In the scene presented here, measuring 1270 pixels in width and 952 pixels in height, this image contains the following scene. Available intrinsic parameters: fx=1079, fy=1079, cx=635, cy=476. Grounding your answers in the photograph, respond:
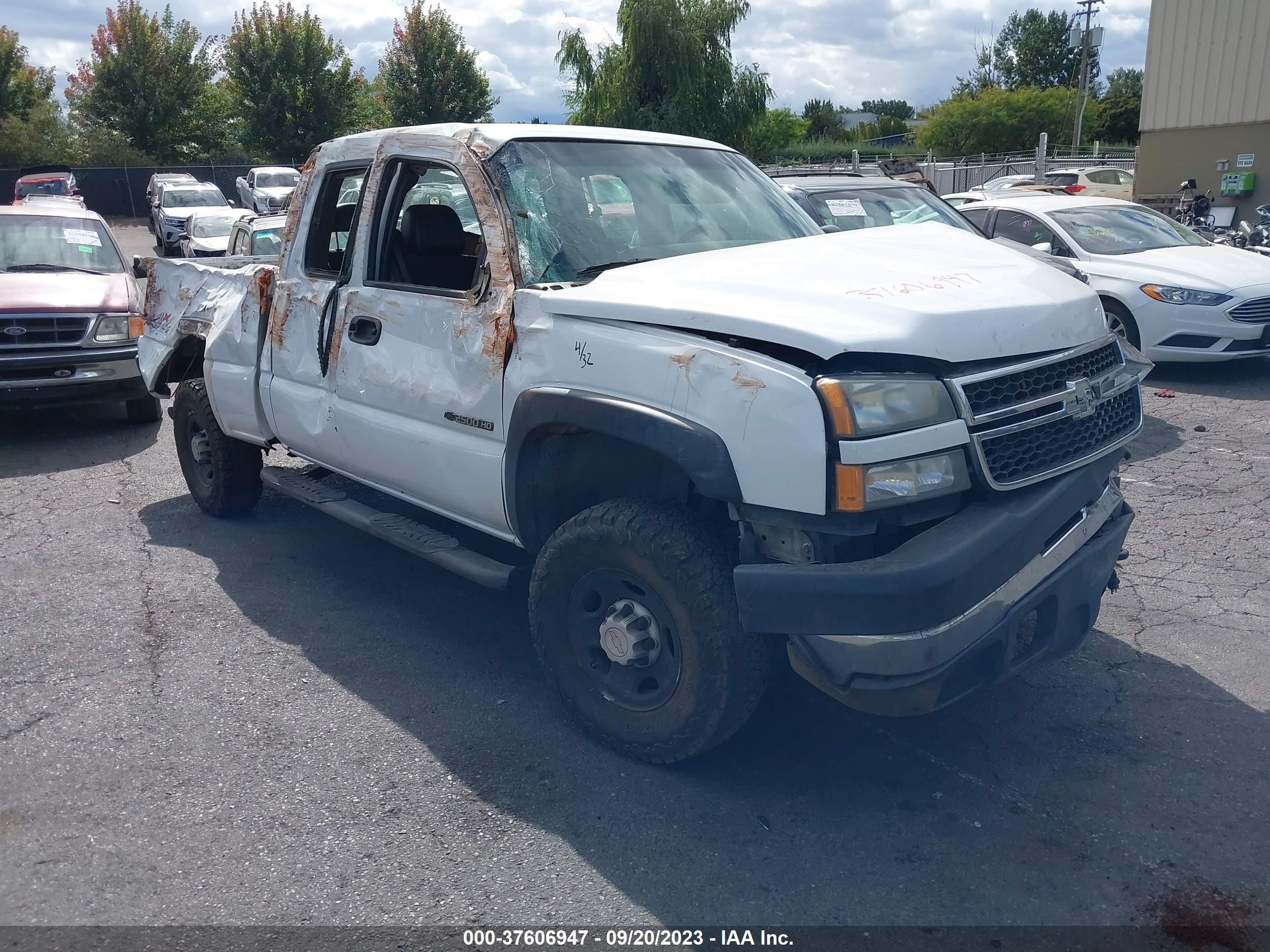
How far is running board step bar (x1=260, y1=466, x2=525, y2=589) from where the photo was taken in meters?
4.07

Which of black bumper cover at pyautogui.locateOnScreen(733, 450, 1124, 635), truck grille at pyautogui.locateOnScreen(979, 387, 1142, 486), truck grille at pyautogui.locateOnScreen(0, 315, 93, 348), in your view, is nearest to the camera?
black bumper cover at pyautogui.locateOnScreen(733, 450, 1124, 635)

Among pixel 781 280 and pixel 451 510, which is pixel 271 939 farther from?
pixel 781 280

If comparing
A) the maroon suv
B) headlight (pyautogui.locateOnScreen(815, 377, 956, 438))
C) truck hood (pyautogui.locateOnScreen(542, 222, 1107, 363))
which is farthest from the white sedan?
the maroon suv

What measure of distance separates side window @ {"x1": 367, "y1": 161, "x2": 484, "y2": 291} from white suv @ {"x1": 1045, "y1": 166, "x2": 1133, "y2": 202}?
22.4m

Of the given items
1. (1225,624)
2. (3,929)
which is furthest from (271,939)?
(1225,624)

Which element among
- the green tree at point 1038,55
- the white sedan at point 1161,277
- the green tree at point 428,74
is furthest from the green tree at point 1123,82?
the white sedan at point 1161,277

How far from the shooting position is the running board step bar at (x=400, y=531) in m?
4.07

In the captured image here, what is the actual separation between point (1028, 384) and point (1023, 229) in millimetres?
8134

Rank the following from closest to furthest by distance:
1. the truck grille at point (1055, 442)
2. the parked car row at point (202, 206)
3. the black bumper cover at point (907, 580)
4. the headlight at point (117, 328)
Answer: the black bumper cover at point (907, 580) < the truck grille at point (1055, 442) < the headlight at point (117, 328) < the parked car row at point (202, 206)

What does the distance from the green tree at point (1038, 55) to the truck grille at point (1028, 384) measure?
99849 mm

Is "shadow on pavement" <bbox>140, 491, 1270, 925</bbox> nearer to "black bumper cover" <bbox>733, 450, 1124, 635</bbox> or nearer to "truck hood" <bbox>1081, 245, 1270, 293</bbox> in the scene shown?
"black bumper cover" <bbox>733, 450, 1124, 635</bbox>

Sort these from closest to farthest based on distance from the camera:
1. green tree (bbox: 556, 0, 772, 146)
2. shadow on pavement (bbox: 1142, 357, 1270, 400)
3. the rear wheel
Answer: shadow on pavement (bbox: 1142, 357, 1270, 400) < the rear wheel < green tree (bbox: 556, 0, 772, 146)

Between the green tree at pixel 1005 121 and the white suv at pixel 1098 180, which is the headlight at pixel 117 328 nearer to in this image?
the white suv at pixel 1098 180

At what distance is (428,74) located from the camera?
4797 cm
